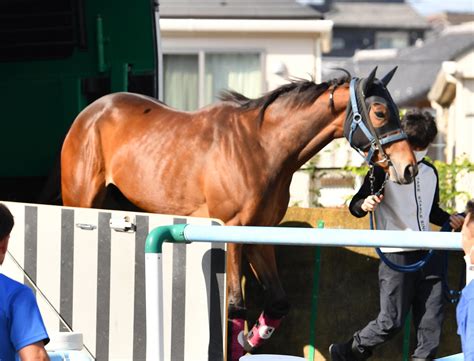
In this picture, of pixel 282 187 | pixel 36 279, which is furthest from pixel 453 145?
pixel 36 279

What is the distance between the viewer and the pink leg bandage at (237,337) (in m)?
6.16

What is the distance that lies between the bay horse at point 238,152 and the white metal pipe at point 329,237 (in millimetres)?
2071

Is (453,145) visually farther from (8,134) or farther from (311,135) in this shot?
(311,135)

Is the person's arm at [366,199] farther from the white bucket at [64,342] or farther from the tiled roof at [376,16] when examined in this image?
the tiled roof at [376,16]

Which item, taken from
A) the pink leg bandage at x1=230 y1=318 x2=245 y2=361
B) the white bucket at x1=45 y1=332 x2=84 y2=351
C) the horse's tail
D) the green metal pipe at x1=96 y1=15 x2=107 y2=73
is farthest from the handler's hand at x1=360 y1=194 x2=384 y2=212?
the green metal pipe at x1=96 y1=15 x2=107 y2=73

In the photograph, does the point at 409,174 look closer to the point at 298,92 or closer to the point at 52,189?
the point at 298,92

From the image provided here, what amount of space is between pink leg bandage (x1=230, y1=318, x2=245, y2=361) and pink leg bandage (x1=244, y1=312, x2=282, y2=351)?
0.07 meters

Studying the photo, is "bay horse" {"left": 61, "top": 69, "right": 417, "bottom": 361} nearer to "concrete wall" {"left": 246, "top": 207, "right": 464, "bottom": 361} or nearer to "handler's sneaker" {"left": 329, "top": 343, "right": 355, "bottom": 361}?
"concrete wall" {"left": 246, "top": 207, "right": 464, "bottom": 361}

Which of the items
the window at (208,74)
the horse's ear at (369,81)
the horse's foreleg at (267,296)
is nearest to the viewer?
the horse's foreleg at (267,296)

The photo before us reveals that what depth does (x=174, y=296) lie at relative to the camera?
4.95m

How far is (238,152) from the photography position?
6789mm

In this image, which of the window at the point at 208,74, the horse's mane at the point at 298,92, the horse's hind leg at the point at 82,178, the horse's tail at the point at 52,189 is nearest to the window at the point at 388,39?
the window at the point at 208,74

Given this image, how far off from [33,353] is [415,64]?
140ft

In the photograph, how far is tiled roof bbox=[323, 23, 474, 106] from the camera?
41438mm
